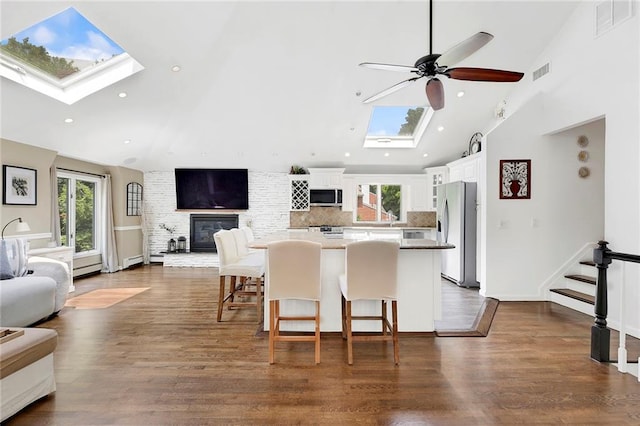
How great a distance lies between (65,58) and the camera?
4.19m

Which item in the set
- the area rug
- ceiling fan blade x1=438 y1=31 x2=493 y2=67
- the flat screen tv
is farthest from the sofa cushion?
ceiling fan blade x1=438 y1=31 x2=493 y2=67

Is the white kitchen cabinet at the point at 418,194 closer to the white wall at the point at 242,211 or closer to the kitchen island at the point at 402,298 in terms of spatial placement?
the white wall at the point at 242,211

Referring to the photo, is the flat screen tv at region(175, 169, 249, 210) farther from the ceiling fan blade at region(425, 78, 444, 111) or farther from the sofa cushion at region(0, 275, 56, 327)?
the ceiling fan blade at region(425, 78, 444, 111)

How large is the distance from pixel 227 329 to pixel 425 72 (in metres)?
3.20

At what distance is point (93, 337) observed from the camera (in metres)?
3.31

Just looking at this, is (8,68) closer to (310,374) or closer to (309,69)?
(309,69)

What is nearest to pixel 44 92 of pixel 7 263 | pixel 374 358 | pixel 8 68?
pixel 8 68

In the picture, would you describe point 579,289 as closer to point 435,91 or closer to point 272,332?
point 435,91

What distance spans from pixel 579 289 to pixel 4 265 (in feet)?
23.6

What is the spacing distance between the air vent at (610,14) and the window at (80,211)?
8.41 meters

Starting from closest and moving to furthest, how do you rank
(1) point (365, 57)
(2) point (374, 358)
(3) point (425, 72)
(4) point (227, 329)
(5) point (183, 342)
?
(3) point (425, 72) → (2) point (374, 358) → (5) point (183, 342) → (4) point (227, 329) → (1) point (365, 57)

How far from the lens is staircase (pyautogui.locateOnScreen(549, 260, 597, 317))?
4.10 m

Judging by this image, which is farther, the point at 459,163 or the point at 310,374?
the point at 459,163

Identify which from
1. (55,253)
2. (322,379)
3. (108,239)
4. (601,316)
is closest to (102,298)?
(55,253)
